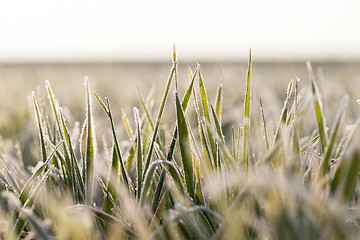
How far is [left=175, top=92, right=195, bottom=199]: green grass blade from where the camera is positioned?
27.3 inches

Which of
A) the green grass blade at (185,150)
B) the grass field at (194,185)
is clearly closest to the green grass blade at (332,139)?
the grass field at (194,185)

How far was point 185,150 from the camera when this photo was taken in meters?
0.70

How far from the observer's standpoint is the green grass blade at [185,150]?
0.69 m

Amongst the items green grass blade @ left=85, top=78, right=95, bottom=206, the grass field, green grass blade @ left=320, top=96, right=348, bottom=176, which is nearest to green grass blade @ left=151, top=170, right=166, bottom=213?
the grass field

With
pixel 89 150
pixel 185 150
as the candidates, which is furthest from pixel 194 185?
pixel 89 150

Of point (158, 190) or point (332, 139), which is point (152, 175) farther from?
point (332, 139)

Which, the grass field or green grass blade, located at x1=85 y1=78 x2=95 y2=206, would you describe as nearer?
the grass field

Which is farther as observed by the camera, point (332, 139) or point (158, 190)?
point (158, 190)

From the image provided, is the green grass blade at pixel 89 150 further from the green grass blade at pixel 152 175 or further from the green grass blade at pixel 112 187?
the green grass blade at pixel 152 175

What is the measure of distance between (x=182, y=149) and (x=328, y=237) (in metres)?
0.30

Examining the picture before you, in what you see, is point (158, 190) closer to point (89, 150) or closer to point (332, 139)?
point (89, 150)

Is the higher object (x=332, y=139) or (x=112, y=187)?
(x=332, y=139)

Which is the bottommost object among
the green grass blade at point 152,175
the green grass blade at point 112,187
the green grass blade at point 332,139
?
the green grass blade at point 112,187

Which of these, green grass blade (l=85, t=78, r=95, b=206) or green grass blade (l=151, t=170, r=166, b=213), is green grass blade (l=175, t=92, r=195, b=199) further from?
green grass blade (l=85, t=78, r=95, b=206)
